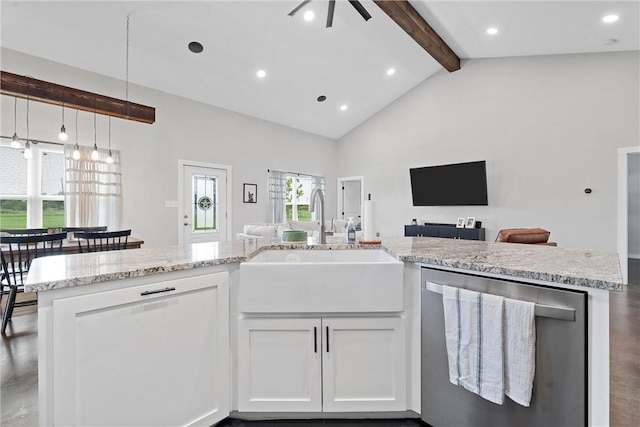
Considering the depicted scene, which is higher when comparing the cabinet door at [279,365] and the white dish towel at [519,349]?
the white dish towel at [519,349]

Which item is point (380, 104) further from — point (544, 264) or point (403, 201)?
point (544, 264)

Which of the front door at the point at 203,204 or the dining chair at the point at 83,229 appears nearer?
the dining chair at the point at 83,229

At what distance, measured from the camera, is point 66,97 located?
330cm

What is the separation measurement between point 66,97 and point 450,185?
19.9ft

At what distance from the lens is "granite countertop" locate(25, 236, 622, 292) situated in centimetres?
106

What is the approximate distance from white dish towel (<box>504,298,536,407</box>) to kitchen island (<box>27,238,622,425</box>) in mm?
122

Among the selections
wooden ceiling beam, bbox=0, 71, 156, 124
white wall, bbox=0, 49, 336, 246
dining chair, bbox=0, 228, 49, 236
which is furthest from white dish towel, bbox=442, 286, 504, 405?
white wall, bbox=0, 49, 336, 246

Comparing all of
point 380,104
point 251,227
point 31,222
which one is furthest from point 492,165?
point 31,222

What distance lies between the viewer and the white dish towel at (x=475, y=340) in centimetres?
118

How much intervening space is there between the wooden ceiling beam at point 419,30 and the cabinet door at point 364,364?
3.89 meters

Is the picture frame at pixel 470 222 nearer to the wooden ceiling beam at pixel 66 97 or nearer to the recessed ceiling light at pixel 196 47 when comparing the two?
the recessed ceiling light at pixel 196 47

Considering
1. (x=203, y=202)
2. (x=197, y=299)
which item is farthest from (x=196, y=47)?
(x=197, y=299)

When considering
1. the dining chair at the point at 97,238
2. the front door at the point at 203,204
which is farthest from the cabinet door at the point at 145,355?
the front door at the point at 203,204

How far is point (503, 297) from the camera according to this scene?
119 centimetres
